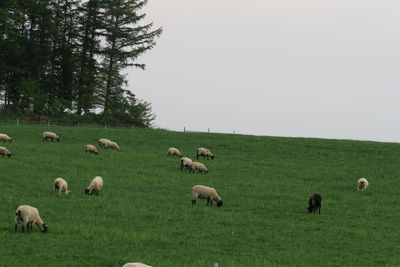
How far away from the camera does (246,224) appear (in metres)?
24.5

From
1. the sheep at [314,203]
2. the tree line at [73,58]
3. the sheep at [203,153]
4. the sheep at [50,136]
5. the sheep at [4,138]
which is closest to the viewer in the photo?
the sheep at [314,203]

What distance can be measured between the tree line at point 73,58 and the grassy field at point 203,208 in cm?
3211

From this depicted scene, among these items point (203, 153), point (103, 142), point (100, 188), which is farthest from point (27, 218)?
point (103, 142)

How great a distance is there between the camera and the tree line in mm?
81312

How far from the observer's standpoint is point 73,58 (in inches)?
3428

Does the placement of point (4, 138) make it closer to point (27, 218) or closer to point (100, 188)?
point (100, 188)

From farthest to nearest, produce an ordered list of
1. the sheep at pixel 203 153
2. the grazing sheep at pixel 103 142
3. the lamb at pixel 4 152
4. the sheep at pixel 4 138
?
the grazing sheep at pixel 103 142
the sheep at pixel 4 138
the sheep at pixel 203 153
the lamb at pixel 4 152

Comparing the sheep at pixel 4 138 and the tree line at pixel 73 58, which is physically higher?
the tree line at pixel 73 58

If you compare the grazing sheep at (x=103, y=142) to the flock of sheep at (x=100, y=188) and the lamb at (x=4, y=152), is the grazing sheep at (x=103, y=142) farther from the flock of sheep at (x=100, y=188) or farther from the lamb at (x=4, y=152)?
the lamb at (x=4, y=152)

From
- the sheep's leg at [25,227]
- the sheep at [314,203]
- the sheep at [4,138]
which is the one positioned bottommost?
the sheep's leg at [25,227]

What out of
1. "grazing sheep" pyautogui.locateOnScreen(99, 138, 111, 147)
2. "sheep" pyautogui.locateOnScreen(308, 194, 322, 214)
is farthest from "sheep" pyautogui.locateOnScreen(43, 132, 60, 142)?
"sheep" pyautogui.locateOnScreen(308, 194, 322, 214)

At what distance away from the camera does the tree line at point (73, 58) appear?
81.3 meters

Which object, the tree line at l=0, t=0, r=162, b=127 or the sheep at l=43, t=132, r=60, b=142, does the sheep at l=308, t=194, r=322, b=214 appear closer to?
the sheep at l=43, t=132, r=60, b=142

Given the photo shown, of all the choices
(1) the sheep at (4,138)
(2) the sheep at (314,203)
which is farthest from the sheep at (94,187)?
(1) the sheep at (4,138)
